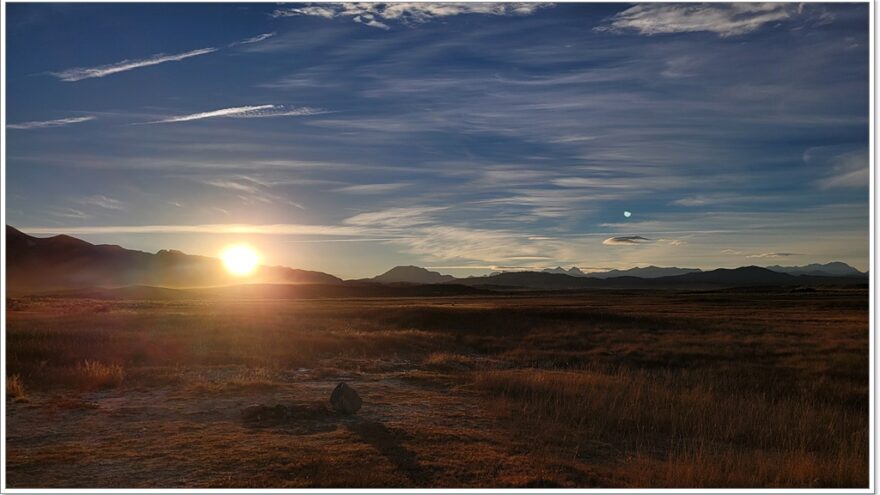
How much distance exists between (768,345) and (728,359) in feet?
16.2

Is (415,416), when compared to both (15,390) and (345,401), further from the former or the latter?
(15,390)

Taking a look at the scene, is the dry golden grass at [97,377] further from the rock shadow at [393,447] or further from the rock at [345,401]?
the rock shadow at [393,447]

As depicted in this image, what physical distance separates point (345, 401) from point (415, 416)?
1545mm

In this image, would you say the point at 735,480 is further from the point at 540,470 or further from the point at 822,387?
the point at 822,387

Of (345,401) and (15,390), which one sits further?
(15,390)

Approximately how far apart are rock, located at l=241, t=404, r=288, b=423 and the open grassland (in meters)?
0.28

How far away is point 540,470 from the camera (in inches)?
362

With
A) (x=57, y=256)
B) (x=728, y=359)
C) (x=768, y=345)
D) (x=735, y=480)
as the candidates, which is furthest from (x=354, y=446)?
(x=57, y=256)

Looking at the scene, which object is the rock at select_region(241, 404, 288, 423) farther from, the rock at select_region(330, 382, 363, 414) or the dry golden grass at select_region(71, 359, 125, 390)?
the dry golden grass at select_region(71, 359, 125, 390)

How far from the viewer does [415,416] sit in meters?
13.0

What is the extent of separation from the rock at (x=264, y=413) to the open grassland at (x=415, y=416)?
0.28 meters

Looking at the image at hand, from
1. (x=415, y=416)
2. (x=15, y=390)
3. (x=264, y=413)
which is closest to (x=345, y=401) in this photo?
(x=415, y=416)

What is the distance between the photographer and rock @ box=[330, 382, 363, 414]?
42.5ft

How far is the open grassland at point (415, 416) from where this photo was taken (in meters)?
9.13
